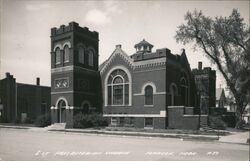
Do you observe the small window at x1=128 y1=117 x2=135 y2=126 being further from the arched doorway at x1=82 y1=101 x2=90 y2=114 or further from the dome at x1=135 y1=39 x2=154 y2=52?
the dome at x1=135 y1=39 x2=154 y2=52

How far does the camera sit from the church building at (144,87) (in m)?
29.2

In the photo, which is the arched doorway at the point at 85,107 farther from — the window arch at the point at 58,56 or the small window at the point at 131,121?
the window arch at the point at 58,56

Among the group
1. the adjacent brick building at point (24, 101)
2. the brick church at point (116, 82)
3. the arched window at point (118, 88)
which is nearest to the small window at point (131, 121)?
the brick church at point (116, 82)

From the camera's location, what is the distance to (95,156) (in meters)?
12.1

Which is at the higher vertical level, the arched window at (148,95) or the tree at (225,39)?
the tree at (225,39)

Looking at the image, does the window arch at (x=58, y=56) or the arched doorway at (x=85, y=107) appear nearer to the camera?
the arched doorway at (x=85, y=107)

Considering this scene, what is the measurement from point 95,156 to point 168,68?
1917 cm

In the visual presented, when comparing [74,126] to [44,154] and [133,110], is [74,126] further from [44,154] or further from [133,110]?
[44,154]

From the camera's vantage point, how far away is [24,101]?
45.3 meters

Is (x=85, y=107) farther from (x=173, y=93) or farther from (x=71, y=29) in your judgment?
(x=173, y=93)

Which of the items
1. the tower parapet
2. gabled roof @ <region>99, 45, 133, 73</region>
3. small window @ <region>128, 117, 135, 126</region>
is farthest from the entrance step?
the tower parapet

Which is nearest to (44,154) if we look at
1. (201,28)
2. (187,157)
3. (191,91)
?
(187,157)

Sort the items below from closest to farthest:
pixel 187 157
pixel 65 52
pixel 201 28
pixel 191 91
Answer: pixel 187 157
pixel 201 28
pixel 65 52
pixel 191 91

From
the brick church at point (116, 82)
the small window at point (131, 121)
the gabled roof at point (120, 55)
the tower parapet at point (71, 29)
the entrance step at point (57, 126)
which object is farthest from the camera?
the gabled roof at point (120, 55)
